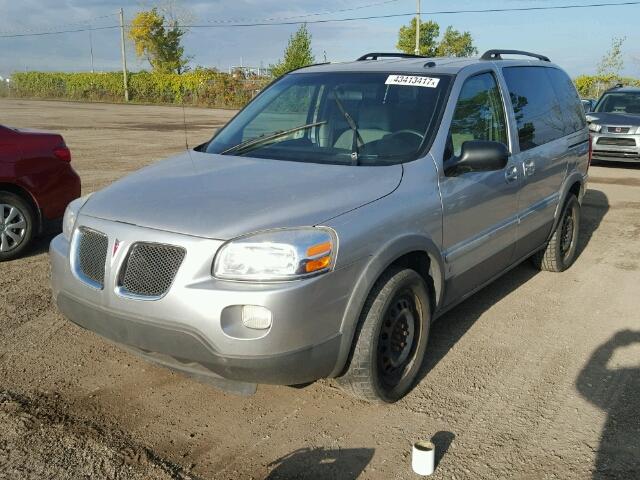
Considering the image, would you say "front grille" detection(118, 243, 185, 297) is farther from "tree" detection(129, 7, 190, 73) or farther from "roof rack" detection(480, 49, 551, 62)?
"tree" detection(129, 7, 190, 73)

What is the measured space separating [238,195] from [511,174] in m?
2.26

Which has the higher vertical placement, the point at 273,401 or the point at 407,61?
the point at 407,61

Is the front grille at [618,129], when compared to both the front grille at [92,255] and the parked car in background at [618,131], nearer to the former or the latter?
the parked car in background at [618,131]

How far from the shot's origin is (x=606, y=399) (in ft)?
11.8

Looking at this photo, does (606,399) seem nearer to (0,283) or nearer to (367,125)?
(367,125)

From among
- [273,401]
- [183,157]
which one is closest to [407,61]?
[183,157]

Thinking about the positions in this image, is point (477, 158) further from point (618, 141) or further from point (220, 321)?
point (618, 141)

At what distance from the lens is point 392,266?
11.3ft

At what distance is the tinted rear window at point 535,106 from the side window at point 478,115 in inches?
10.0

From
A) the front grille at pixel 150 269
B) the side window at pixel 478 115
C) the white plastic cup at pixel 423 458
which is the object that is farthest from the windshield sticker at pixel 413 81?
the white plastic cup at pixel 423 458

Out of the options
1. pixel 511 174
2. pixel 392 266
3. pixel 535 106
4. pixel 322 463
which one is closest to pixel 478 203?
pixel 511 174

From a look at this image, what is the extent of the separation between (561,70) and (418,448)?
4.66m

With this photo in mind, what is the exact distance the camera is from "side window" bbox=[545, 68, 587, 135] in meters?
5.82

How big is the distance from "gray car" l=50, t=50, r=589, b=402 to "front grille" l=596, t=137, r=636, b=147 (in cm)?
923
